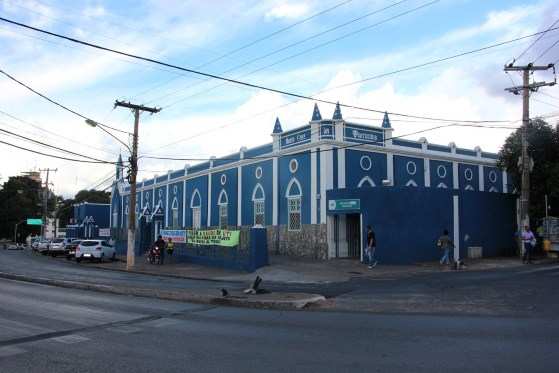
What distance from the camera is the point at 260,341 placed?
333 inches

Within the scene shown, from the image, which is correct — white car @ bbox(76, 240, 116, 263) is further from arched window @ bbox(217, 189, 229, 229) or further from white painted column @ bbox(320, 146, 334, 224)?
white painted column @ bbox(320, 146, 334, 224)

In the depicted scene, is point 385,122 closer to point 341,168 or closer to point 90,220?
point 341,168

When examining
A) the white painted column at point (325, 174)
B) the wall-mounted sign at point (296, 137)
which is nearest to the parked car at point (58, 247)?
the wall-mounted sign at point (296, 137)

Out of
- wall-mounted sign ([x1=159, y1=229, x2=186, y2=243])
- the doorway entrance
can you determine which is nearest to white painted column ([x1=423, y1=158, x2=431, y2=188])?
the doorway entrance

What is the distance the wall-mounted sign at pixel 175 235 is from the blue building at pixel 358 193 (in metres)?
4.91

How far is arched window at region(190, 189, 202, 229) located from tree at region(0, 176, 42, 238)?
215 feet

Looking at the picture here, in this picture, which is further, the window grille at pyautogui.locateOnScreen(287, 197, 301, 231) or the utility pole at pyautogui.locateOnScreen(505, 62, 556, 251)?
the window grille at pyautogui.locateOnScreen(287, 197, 301, 231)

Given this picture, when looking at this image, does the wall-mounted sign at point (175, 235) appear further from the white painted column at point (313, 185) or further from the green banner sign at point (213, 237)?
the white painted column at point (313, 185)

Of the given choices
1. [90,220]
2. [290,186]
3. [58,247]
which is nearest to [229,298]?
[290,186]

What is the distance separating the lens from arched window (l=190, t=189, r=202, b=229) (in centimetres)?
4177

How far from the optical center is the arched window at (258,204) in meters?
33.4

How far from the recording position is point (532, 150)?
2853 cm

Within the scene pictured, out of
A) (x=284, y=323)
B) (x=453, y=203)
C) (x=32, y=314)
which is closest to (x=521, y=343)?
(x=284, y=323)

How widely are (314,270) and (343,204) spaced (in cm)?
503
